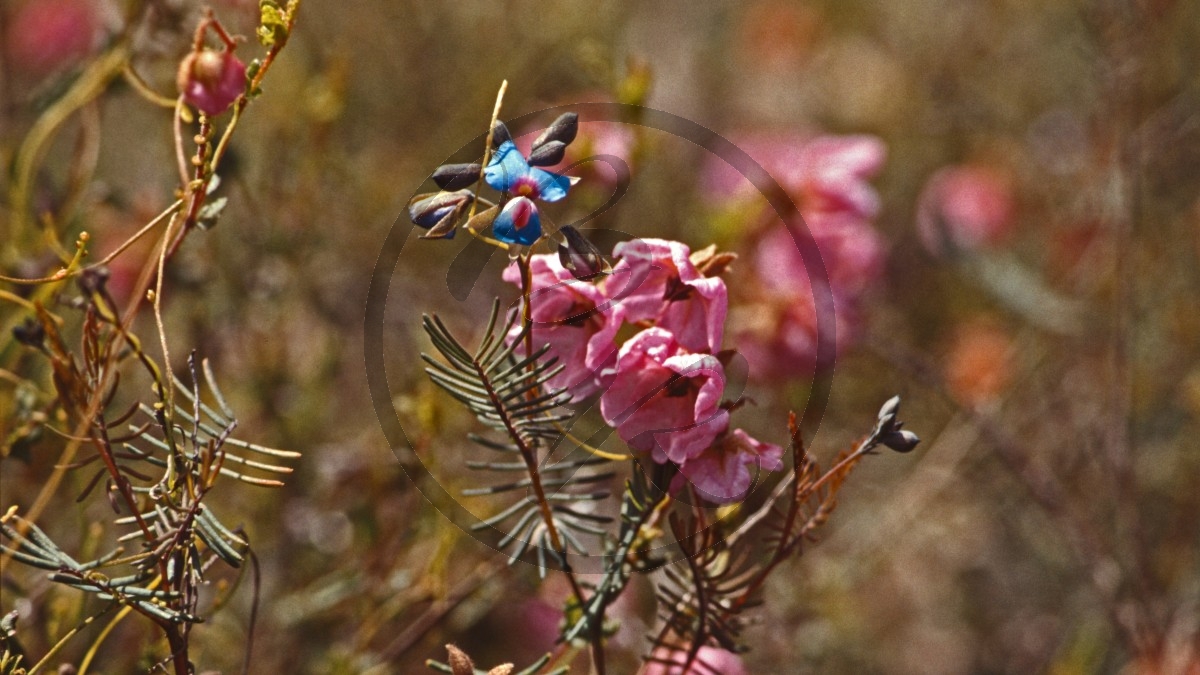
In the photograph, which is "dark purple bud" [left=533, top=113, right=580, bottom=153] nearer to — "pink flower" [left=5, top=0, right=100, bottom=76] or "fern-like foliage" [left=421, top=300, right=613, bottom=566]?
"fern-like foliage" [left=421, top=300, right=613, bottom=566]

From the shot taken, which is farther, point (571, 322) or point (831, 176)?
point (831, 176)

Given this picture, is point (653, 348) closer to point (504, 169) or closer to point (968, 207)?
point (504, 169)

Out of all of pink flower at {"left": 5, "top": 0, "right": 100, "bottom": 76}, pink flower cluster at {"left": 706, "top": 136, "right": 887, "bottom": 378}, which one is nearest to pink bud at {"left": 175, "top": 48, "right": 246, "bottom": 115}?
pink flower cluster at {"left": 706, "top": 136, "right": 887, "bottom": 378}

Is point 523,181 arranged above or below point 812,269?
above

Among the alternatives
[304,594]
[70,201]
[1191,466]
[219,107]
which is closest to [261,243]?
[70,201]

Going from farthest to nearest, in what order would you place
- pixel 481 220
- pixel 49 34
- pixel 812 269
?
1. pixel 49 34
2. pixel 812 269
3. pixel 481 220

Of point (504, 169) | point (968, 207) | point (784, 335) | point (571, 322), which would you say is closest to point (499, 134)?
point (504, 169)

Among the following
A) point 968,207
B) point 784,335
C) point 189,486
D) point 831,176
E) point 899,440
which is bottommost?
point 968,207

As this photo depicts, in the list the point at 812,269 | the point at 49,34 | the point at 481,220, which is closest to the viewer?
the point at 481,220
